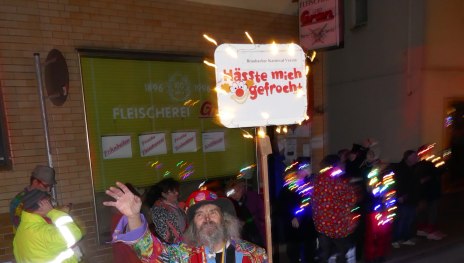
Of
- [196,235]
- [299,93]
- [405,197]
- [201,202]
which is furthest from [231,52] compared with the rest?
[405,197]

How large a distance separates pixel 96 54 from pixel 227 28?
2.62 m

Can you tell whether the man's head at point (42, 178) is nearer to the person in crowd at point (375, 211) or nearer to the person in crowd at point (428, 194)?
the person in crowd at point (375, 211)

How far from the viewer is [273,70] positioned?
8.60 ft

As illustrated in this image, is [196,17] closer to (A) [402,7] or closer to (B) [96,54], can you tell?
(B) [96,54]

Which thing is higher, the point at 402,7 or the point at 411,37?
the point at 402,7

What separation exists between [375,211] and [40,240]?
5.02m

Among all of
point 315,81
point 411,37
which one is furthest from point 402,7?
point 315,81

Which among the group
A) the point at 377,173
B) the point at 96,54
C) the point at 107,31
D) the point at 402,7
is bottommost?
the point at 377,173

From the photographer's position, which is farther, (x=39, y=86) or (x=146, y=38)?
(x=146, y=38)

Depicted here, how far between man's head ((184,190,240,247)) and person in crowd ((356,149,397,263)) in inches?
142

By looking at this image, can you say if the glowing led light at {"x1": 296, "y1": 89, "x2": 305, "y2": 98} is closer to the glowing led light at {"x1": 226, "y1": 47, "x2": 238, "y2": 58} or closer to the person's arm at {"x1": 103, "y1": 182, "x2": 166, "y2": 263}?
the glowing led light at {"x1": 226, "y1": 47, "x2": 238, "y2": 58}

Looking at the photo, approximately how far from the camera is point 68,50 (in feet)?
17.8

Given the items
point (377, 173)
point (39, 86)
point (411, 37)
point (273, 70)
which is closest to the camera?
point (273, 70)

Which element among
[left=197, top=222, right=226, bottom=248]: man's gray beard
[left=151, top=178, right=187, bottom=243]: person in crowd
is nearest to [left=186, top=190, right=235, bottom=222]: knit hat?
[left=197, top=222, right=226, bottom=248]: man's gray beard
